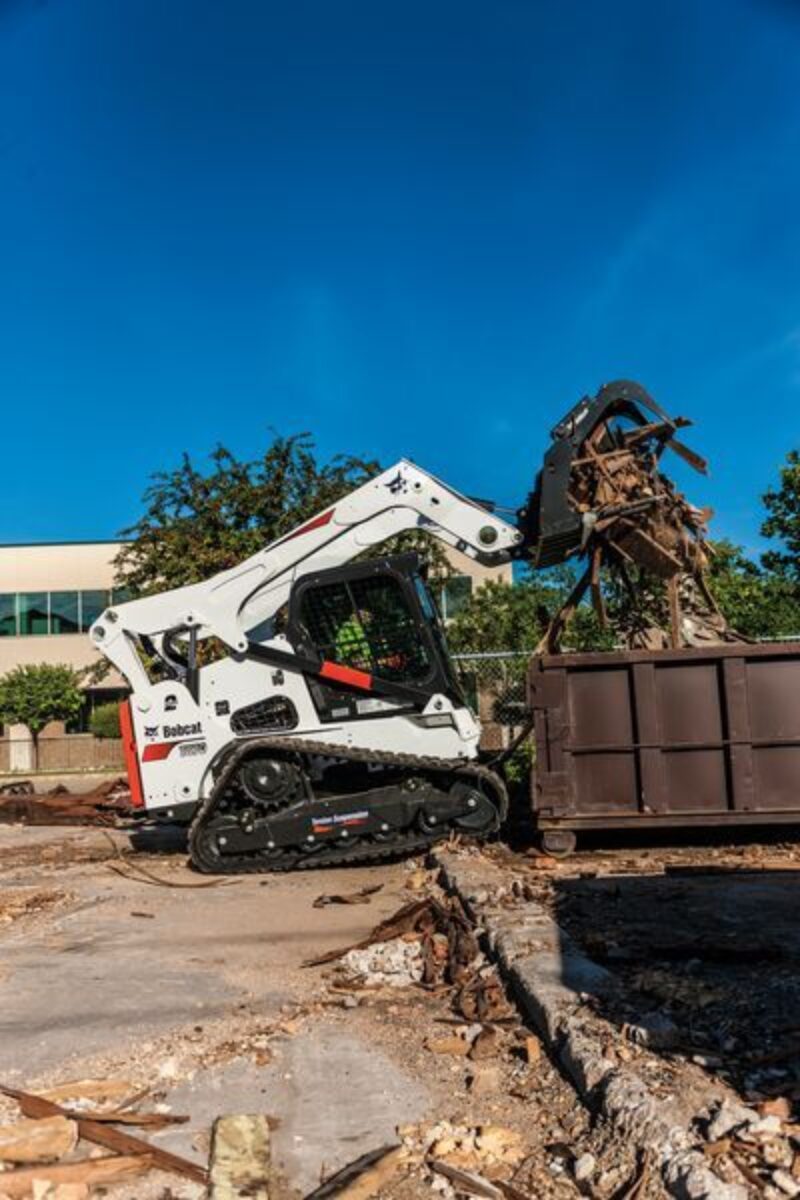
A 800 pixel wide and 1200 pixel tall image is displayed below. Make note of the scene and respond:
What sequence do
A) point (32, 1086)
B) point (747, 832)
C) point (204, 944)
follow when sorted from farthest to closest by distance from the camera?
point (747, 832)
point (204, 944)
point (32, 1086)

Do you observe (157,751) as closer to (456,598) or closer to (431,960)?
(431,960)

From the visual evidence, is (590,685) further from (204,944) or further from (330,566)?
(204,944)

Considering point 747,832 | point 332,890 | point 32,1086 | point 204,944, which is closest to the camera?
point 32,1086

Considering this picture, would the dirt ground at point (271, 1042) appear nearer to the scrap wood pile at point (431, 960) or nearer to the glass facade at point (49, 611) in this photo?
the scrap wood pile at point (431, 960)

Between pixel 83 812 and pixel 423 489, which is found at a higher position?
pixel 423 489

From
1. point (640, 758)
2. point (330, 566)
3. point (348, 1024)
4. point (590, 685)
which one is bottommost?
point (348, 1024)

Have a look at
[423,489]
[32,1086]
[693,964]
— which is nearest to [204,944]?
[32,1086]

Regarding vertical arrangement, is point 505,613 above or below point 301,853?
above

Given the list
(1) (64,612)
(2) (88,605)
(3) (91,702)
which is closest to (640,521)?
(3) (91,702)

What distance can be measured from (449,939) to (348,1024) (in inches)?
48.9

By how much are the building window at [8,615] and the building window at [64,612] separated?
1.49m

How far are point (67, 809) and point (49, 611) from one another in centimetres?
2917

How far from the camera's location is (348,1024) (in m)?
4.73

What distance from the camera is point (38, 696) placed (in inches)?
1414
